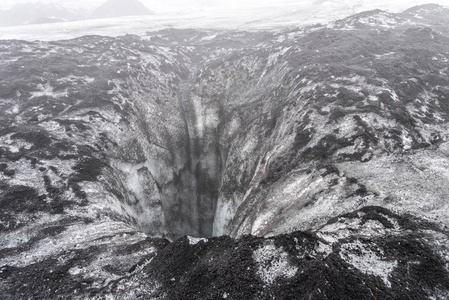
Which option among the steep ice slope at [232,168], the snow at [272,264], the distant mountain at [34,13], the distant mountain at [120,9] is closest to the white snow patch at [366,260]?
the steep ice slope at [232,168]

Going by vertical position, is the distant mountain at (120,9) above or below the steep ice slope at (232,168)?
above

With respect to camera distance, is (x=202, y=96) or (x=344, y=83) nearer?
(x=344, y=83)

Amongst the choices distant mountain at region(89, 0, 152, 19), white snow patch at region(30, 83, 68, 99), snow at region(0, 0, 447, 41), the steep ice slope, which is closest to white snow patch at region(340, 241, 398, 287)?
the steep ice slope

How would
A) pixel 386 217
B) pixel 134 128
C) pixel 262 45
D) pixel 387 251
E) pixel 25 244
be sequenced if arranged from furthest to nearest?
pixel 262 45
pixel 134 128
pixel 25 244
pixel 386 217
pixel 387 251

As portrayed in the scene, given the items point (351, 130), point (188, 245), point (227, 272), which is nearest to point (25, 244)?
point (188, 245)

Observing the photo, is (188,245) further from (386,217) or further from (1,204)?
(1,204)

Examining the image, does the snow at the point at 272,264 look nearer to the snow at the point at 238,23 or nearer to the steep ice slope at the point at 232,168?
the steep ice slope at the point at 232,168
